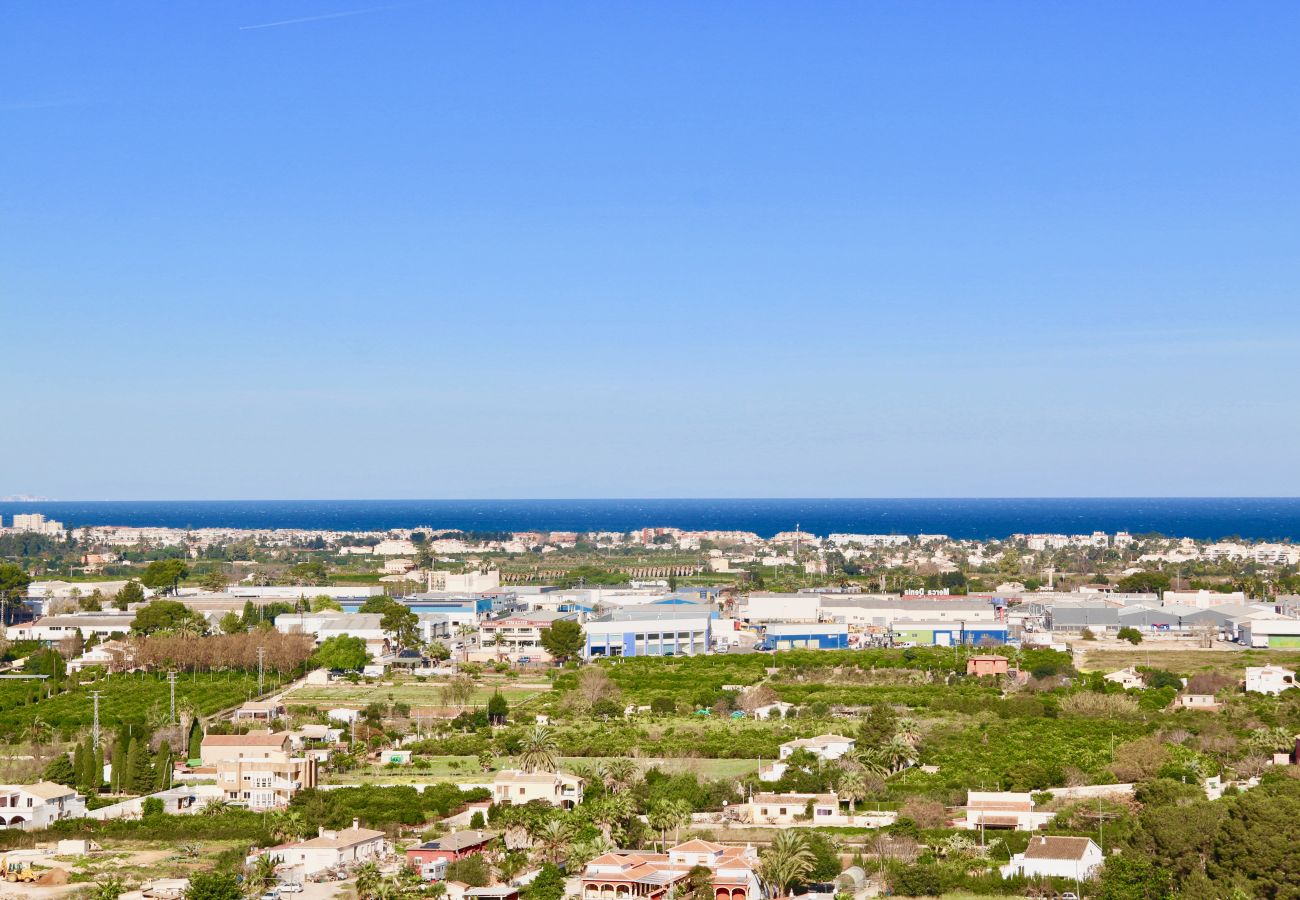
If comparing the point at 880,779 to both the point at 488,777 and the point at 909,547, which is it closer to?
the point at 488,777

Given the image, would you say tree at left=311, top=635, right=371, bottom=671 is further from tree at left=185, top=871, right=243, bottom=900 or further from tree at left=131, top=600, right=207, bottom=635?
tree at left=185, top=871, right=243, bottom=900

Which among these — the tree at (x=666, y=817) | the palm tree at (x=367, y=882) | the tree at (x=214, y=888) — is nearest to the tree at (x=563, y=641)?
the tree at (x=666, y=817)

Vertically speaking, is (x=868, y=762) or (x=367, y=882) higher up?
(x=868, y=762)

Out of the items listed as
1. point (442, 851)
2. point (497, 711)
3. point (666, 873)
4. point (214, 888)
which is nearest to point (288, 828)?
point (442, 851)

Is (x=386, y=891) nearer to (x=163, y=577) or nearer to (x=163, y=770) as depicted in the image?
(x=163, y=770)

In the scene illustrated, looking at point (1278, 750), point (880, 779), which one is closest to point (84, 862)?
point (880, 779)

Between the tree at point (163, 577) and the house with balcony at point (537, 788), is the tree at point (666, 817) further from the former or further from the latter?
the tree at point (163, 577)
